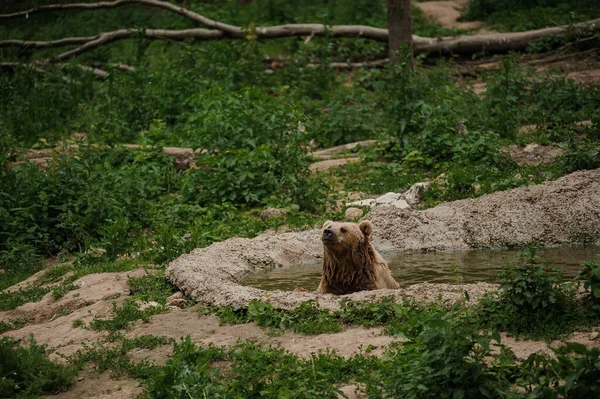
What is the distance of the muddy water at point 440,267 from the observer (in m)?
8.19

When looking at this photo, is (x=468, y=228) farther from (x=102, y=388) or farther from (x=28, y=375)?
(x=28, y=375)

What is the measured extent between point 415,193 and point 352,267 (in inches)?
118

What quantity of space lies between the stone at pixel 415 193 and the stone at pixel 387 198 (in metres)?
0.12

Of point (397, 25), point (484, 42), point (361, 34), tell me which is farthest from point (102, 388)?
point (484, 42)

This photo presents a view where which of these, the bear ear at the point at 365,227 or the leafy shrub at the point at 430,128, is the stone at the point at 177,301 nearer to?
the bear ear at the point at 365,227

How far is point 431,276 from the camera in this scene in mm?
8352

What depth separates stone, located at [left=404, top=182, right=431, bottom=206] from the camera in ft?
35.2

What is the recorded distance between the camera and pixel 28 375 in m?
5.94

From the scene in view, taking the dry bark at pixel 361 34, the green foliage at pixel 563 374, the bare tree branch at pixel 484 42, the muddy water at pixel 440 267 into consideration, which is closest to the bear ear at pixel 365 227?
the muddy water at pixel 440 267

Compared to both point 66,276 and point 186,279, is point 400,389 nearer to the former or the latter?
point 186,279

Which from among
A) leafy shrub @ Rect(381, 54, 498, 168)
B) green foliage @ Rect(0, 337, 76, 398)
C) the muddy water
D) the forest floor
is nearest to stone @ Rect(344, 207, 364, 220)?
the muddy water

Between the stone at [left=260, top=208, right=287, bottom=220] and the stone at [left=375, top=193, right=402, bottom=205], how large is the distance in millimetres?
1249

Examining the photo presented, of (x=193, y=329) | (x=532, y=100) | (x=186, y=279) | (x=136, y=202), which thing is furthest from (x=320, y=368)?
(x=532, y=100)

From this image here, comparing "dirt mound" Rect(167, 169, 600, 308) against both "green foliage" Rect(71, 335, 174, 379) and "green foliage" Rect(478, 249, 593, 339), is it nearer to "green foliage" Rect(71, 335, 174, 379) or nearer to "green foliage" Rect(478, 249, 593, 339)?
"green foliage" Rect(71, 335, 174, 379)
